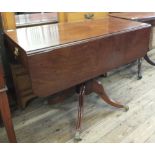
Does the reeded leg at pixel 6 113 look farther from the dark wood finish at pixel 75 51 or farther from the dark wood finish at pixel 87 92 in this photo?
the dark wood finish at pixel 87 92

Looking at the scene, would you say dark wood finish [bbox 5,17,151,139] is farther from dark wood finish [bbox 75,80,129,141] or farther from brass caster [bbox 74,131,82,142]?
brass caster [bbox 74,131,82,142]

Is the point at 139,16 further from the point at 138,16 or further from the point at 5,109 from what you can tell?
the point at 5,109

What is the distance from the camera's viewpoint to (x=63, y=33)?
1521 millimetres

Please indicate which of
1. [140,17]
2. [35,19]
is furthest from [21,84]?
[140,17]

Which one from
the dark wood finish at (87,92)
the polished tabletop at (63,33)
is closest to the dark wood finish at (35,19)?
the polished tabletop at (63,33)

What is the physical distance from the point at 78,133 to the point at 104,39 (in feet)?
2.37

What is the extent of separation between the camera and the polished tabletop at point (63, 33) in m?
1.27

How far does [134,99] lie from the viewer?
2045 millimetres

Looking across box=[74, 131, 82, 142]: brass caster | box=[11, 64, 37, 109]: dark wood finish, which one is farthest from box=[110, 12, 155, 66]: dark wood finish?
box=[74, 131, 82, 142]: brass caster

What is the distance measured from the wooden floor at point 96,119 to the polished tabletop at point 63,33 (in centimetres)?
72

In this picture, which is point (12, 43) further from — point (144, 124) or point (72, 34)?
point (144, 124)

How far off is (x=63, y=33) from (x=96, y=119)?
2.54 ft

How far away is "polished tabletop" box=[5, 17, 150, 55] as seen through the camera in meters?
1.27
